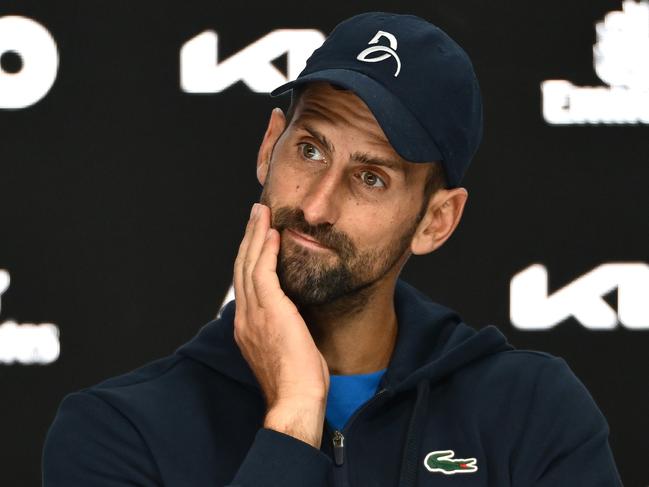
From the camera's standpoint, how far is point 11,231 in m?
2.67

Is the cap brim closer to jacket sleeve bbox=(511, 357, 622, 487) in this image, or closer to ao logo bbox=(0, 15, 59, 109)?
jacket sleeve bbox=(511, 357, 622, 487)

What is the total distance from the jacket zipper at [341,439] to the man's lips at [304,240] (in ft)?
0.70

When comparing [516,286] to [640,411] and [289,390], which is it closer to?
[640,411]

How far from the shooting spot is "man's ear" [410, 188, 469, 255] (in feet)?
6.11

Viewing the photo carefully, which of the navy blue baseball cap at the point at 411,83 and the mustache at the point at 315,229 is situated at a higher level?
the navy blue baseball cap at the point at 411,83

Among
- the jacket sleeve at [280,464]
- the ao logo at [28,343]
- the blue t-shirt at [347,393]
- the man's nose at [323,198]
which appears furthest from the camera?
the ao logo at [28,343]

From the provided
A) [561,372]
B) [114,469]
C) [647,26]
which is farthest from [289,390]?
[647,26]

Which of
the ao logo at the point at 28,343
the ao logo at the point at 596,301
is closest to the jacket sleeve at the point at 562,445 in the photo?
the ao logo at the point at 596,301

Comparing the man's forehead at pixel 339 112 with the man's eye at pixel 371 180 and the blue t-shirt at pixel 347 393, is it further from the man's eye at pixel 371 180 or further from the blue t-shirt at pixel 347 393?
the blue t-shirt at pixel 347 393

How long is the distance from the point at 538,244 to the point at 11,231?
1032 millimetres

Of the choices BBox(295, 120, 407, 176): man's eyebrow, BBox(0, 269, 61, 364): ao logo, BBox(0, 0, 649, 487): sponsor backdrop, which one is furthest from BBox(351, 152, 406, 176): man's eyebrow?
BBox(0, 269, 61, 364): ao logo

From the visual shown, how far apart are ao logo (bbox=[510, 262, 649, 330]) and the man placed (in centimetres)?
87

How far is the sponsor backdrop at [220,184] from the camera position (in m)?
2.67

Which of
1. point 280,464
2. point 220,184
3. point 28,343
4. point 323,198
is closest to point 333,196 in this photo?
point 323,198
